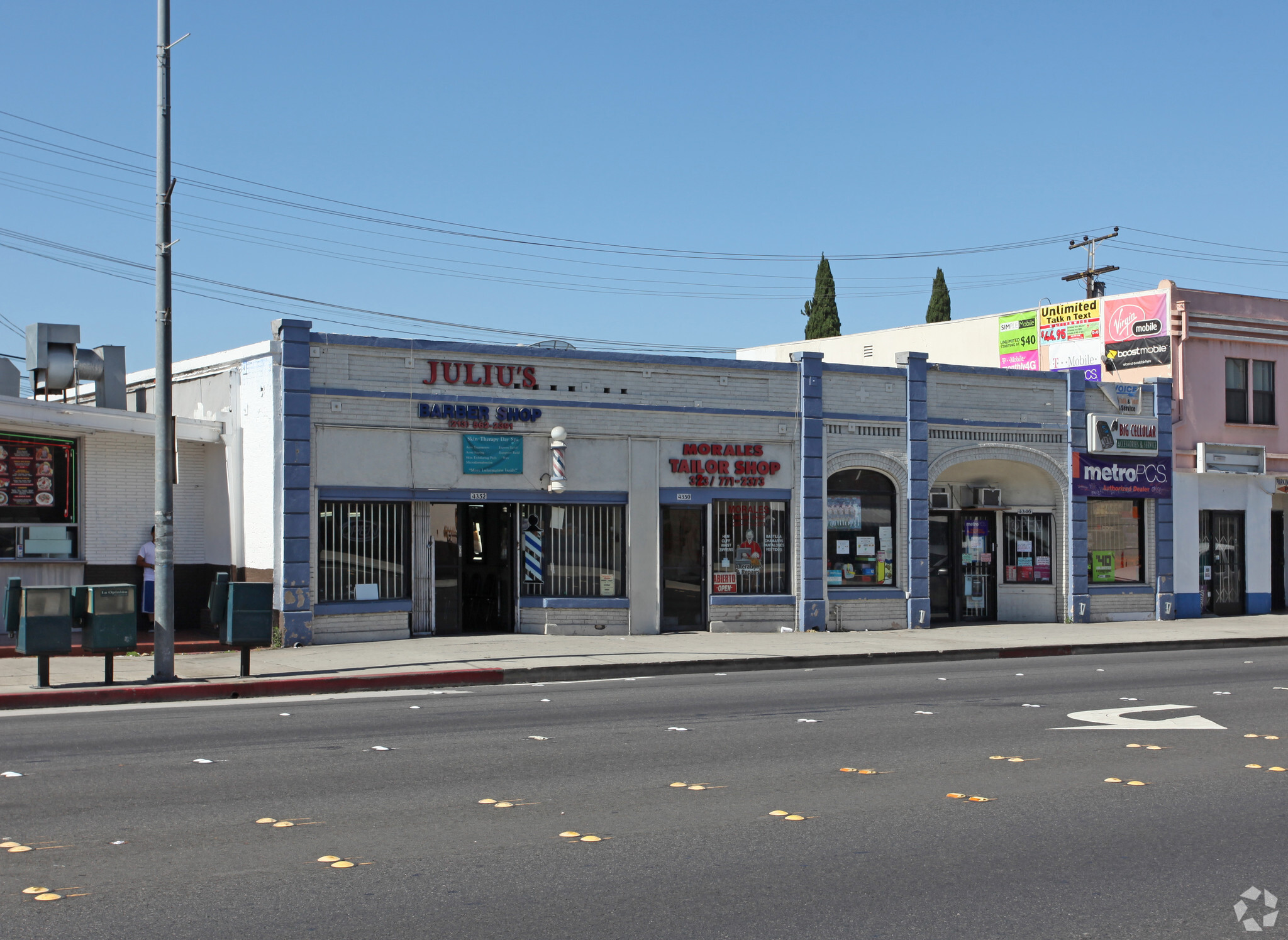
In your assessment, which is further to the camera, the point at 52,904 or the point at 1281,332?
the point at 1281,332

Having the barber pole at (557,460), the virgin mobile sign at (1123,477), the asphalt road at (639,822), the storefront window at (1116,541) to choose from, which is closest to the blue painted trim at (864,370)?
the virgin mobile sign at (1123,477)

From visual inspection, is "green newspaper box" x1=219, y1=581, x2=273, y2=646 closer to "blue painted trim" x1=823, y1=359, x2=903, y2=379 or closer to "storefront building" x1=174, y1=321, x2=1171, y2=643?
"storefront building" x1=174, y1=321, x2=1171, y2=643

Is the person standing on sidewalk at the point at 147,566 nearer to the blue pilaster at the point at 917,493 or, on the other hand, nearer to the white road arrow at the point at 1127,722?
the blue pilaster at the point at 917,493

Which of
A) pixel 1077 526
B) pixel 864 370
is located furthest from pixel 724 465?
pixel 1077 526

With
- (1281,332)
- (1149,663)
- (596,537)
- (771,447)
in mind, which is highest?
(1281,332)

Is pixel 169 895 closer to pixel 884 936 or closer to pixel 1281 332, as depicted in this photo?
pixel 884 936

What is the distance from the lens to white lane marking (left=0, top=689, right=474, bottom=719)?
13008mm

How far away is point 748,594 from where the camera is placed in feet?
74.0

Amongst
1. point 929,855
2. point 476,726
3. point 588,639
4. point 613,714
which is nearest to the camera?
point 929,855

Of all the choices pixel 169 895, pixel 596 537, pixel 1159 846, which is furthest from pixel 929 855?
pixel 596 537

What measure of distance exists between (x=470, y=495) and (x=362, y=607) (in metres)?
2.49

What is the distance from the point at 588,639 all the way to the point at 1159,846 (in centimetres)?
1383

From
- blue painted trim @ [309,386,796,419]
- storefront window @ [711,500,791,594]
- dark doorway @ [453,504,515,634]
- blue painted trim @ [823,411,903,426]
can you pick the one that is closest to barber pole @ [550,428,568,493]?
blue painted trim @ [309,386,796,419]

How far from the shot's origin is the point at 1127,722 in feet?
38.9
